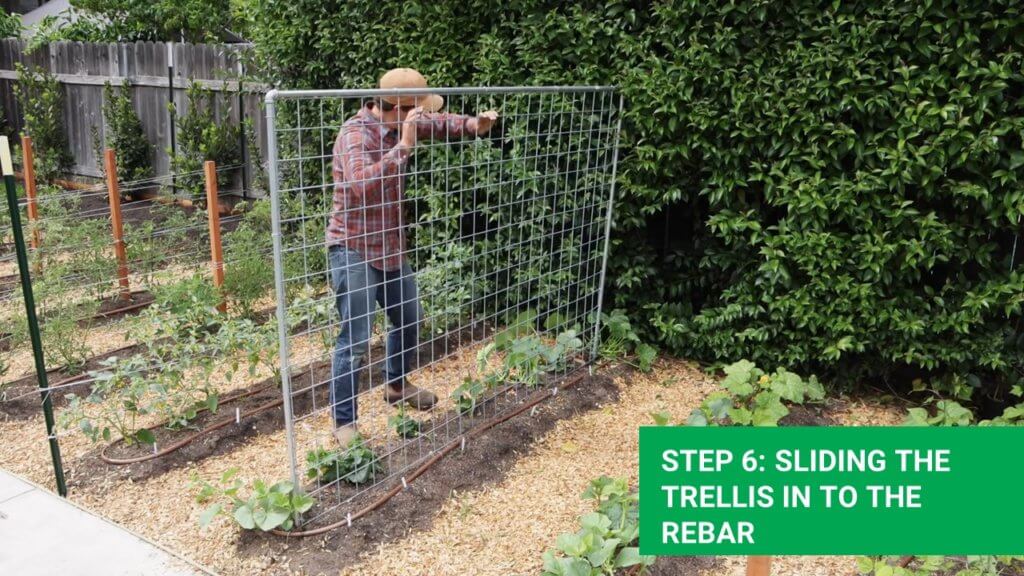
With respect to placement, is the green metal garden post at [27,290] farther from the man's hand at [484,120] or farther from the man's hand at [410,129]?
the man's hand at [484,120]

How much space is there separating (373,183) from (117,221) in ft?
11.0

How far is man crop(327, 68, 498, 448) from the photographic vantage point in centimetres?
332

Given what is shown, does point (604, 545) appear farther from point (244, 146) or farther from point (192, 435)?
point (244, 146)

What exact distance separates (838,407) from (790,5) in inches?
88.2

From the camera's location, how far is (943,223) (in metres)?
3.97

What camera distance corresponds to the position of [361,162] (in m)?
3.33

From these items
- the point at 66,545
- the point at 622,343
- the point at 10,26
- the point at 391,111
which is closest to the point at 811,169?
the point at 622,343

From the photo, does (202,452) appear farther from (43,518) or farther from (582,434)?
(582,434)

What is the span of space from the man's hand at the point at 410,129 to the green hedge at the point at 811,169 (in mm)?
1634

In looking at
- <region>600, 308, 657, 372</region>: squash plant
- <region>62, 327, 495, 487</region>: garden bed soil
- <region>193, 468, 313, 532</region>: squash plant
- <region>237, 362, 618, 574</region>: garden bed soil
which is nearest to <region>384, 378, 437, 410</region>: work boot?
<region>62, 327, 495, 487</region>: garden bed soil

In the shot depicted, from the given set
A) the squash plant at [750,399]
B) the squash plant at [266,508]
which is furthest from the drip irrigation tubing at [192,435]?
A: the squash plant at [750,399]

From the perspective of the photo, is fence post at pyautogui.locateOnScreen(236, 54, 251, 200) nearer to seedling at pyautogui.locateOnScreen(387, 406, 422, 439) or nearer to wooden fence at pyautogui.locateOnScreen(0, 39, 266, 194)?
wooden fence at pyautogui.locateOnScreen(0, 39, 266, 194)

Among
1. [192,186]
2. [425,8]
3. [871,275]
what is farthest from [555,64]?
[192,186]

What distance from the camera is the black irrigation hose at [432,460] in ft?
10.4
